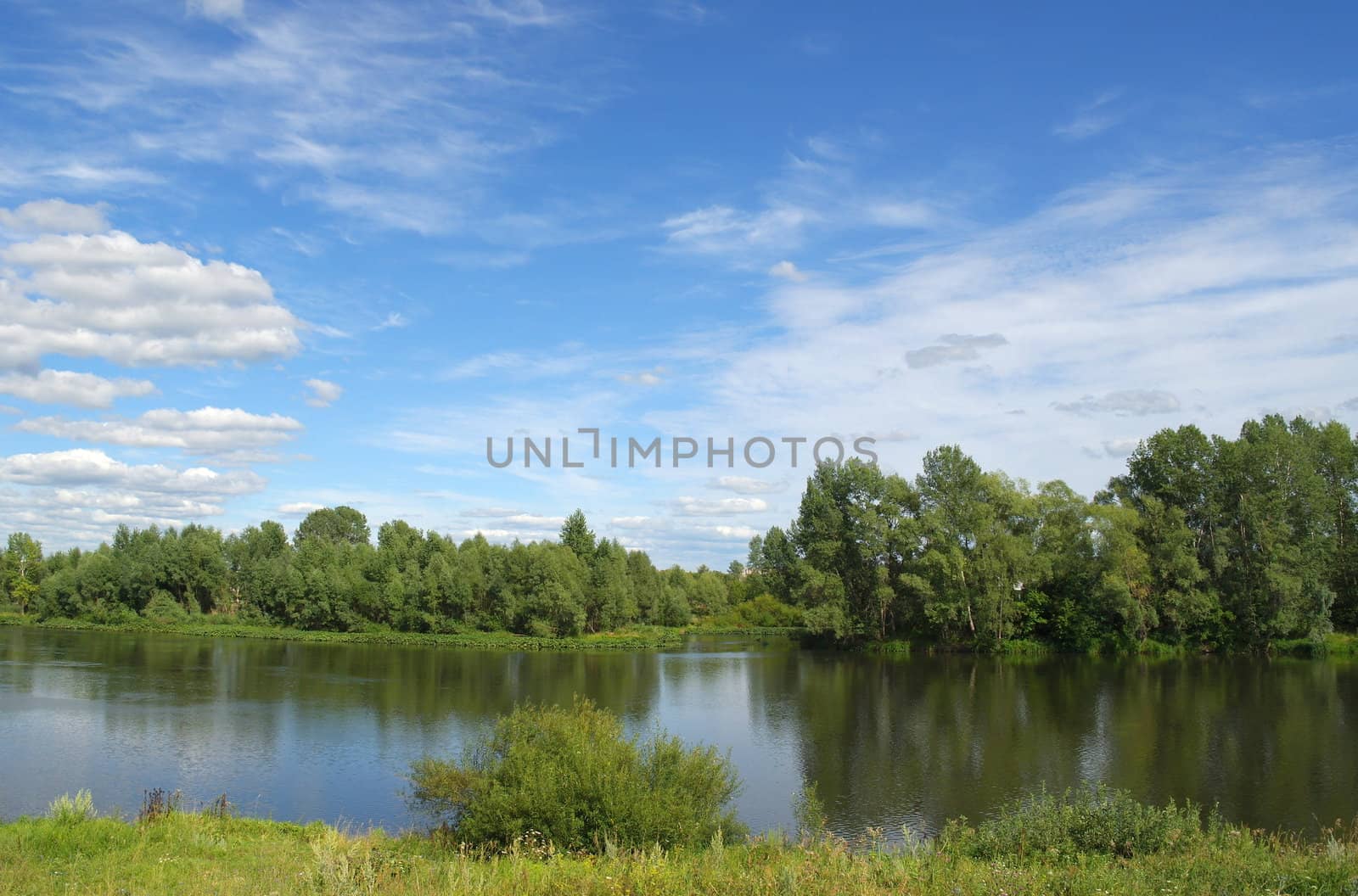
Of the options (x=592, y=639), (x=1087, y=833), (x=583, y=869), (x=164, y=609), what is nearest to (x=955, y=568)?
(x=592, y=639)

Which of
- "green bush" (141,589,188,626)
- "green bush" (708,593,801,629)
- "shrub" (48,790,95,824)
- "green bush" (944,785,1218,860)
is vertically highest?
"green bush" (944,785,1218,860)

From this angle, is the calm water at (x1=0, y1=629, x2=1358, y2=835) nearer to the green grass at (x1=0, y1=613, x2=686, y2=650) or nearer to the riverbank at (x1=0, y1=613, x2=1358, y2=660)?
the riverbank at (x1=0, y1=613, x2=1358, y2=660)

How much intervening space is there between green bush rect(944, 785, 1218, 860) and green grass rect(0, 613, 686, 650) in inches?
2303

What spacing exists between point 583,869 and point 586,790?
380cm

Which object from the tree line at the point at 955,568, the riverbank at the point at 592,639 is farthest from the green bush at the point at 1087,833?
the riverbank at the point at 592,639

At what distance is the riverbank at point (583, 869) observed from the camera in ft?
28.4

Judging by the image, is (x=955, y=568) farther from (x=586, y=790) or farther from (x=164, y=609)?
(x=164, y=609)

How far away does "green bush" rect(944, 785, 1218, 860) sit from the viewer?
42.3 feet

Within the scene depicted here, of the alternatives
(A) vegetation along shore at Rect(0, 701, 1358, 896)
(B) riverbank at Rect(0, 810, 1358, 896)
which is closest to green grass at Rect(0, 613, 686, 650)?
(A) vegetation along shore at Rect(0, 701, 1358, 896)

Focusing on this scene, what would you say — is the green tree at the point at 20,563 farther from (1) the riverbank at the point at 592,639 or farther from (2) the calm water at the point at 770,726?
(2) the calm water at the point at 770,726

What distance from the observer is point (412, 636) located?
77.2 meters

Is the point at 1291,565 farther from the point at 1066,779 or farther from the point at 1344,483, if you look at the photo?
the point at 1066,779

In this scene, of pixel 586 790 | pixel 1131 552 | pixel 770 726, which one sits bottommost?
pixel 770 726

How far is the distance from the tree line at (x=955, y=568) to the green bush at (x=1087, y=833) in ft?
150
